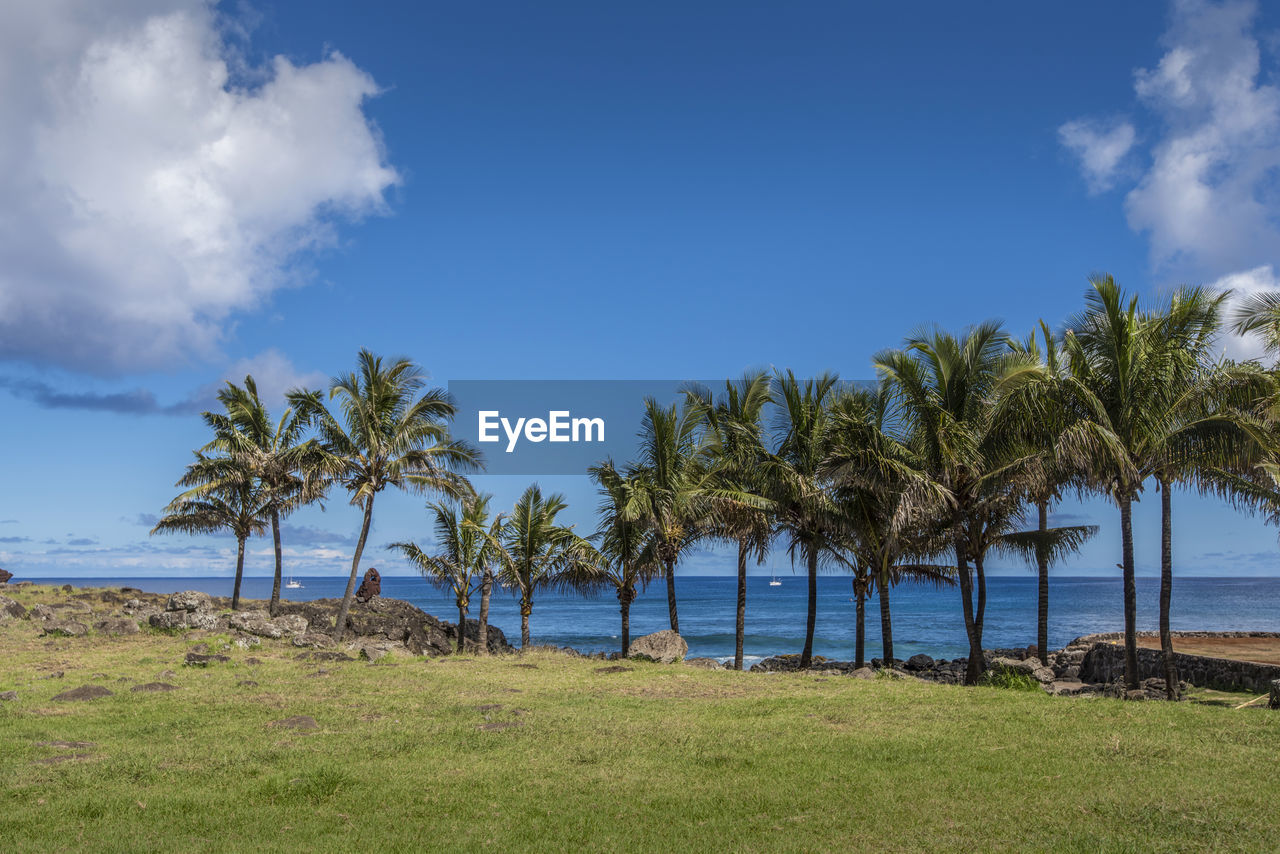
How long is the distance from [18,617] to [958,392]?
30.2 meters

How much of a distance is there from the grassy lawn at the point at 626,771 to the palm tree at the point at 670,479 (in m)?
9.01

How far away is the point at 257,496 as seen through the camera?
31.3 metres

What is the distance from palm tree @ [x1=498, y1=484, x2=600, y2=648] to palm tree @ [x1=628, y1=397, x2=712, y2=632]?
9.11 feet

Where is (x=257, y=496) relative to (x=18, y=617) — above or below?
above

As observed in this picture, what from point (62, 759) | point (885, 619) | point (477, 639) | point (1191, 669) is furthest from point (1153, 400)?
point (477, 639)

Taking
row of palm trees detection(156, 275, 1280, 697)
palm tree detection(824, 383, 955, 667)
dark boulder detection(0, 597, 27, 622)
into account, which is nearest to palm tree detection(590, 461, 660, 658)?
row of palm trees detection(156, 275, 1280, 697)

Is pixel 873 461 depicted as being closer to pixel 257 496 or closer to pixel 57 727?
pixel 57 727

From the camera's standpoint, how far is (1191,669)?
19125 mm

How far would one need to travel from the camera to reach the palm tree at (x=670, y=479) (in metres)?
23.5

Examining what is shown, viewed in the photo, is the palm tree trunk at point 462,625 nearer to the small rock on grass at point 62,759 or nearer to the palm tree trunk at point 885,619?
the palm tree trunk at point 885,619

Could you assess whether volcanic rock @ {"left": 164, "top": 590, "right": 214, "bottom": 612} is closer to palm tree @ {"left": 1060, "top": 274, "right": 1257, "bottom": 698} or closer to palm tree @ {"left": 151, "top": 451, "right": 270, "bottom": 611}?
palm tree @ {"left": 151, "top": 451, "right": 270, "bottom": 611}

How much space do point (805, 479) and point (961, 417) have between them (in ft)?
14.6

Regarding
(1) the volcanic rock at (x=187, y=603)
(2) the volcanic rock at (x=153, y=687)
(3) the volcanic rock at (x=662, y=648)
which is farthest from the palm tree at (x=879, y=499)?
(1) the volcanic rock at (x=187, y=603)

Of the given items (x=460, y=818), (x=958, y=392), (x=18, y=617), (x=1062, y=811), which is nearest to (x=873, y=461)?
(x=958, y=392)
